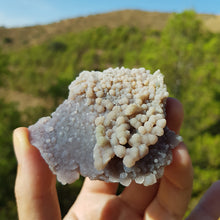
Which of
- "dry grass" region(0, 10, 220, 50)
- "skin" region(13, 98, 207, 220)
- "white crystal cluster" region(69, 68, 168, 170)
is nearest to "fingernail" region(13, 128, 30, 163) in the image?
"skin" region(13, 98, 207, 220)

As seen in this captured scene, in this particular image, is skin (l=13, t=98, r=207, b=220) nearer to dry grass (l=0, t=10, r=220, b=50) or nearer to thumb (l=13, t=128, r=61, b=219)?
thumb (l=13, t=128, r=61, b=219)

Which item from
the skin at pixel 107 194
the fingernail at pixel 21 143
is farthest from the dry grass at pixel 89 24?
the fingernail at pixel 21 143

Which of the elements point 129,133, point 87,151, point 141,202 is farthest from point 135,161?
point 141,202

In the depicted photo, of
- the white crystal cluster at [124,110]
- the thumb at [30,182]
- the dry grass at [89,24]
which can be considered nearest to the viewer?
the white crystal cluster at [124,110]

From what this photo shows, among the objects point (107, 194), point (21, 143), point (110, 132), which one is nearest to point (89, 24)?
point (107, 194)

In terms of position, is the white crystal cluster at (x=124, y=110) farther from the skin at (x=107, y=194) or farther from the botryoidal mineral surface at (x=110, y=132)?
the skin at (x=107, y=194)

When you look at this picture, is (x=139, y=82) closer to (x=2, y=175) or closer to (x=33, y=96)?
(x=2, y=175)
